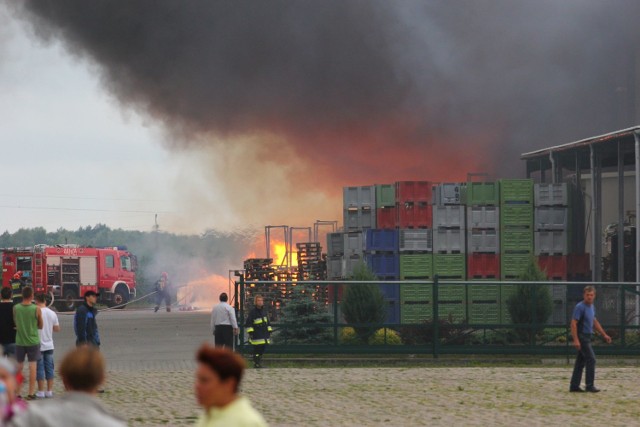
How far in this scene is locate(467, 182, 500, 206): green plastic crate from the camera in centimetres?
3086

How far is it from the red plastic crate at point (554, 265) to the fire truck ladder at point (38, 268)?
92.8 feet

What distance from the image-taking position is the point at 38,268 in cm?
5391

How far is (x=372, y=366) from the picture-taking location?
24.5m

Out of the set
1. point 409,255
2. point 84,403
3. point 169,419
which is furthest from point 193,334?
point 84,403

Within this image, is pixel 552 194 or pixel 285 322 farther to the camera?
pixel 552 194

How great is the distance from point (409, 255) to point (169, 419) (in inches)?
639

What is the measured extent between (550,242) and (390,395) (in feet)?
46.2

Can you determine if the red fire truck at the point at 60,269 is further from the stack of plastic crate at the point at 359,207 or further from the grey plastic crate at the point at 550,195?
the grey plastic crate at the point at 550,195

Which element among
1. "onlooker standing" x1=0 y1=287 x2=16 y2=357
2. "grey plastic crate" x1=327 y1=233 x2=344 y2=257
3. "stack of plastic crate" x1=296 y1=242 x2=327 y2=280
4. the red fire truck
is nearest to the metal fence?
"grey plastic crate" x1=327 y1=233 x2=344 y2=257

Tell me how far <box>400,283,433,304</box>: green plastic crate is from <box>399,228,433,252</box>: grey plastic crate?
4.92 meters

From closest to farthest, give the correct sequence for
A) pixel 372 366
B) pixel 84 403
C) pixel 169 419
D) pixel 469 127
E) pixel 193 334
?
pixel 84 403 < pixel 169 419 < pixel 372 366 < pixel 193 334 < pixel 469 127

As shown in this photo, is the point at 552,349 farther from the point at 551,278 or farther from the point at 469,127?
the point at 469,127

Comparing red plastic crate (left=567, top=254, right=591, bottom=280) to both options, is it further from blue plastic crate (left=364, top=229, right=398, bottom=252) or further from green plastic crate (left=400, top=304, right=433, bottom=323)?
green plastic crate (left=400, top=304, right=433, bottom=323)

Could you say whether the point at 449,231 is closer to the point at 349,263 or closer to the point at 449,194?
the point at 449,194
